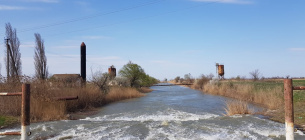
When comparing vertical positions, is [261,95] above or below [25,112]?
below

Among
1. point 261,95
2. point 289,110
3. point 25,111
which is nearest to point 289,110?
point 289,110

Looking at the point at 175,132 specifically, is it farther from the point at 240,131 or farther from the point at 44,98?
the point at 44,98

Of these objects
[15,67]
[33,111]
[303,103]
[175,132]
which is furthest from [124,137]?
[15,67]

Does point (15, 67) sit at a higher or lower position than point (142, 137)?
higher

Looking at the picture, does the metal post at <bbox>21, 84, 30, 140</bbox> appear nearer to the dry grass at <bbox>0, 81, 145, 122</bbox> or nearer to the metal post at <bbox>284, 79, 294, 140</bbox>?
the metal post at <bbox>284, 79, 294, 140</bbox>

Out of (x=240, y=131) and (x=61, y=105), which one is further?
(x=61, y=105)

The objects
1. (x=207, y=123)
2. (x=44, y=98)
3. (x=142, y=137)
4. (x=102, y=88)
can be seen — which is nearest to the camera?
(x=142, y=137)

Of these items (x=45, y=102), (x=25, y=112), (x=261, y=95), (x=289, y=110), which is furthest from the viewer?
(x=261, y=95)

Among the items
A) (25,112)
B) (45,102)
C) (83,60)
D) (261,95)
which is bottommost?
(261,95)

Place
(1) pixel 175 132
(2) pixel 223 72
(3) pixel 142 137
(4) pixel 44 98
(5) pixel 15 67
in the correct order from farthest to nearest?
(2) pixel 223 72 → (5) pixel 15 67 → (4) pixel 44 98 → (1) pixel 175 132 → (3) pixel 142 137

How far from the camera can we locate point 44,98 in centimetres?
1319

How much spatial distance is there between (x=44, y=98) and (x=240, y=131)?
936cm

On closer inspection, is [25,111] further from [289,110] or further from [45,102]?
[45,102]

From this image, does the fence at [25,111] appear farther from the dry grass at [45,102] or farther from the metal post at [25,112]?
the dry grass at [45,102]
